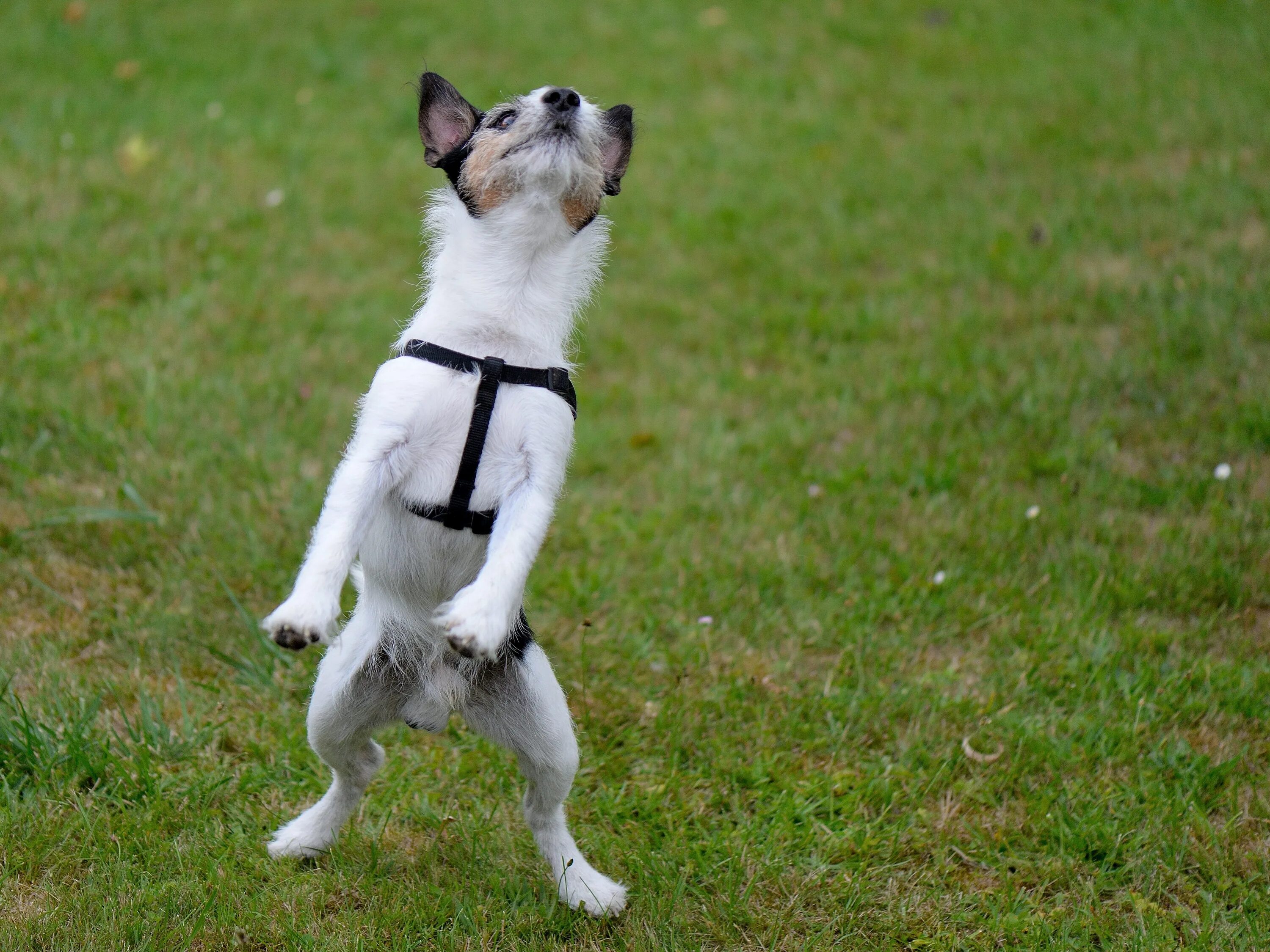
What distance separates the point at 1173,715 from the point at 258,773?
302cm

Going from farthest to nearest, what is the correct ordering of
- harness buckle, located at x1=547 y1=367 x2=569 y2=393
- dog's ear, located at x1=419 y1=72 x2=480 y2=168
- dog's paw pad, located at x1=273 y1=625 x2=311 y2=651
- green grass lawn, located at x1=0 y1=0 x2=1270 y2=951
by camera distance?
1. green grass lawn, located at x1=0 y1=0 x2=1270 y2=951
2. dog's ear, located at x1=419 y1=72 x2=480 y2=168
3. harness buckle, located at x1=547 y1=367 x2=569 y2=393
4. dog's paw pad, located at x1=273 y1=625 x2=311 y2=651

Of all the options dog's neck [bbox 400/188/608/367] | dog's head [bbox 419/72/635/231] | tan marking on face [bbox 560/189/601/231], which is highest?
dog's head [bbox 419/72/635/231]

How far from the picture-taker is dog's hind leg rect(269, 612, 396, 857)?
3045 millimetres

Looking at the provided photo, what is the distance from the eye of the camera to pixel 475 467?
2764mm

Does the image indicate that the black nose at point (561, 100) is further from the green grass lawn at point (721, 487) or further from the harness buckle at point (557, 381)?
the green grass lawn at point (721, 487)

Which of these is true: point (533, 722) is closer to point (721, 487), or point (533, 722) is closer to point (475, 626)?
point (475, 626)

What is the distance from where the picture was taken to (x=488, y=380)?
9.20 ft

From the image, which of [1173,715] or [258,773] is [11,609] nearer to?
[258,773]

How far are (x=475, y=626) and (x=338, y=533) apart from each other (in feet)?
1.31

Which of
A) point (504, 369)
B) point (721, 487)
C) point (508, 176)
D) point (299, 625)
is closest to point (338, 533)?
point (299, 625)

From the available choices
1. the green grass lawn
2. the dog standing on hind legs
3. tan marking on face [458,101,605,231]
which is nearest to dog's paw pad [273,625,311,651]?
the dog standing on hind legs

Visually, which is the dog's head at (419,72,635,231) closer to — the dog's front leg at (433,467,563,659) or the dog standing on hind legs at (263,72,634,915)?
the dog standing on hind legs at (263,72,634,915)

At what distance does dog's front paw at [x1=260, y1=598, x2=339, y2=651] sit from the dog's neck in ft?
2.60

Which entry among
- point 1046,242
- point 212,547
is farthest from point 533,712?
point 1046,242
